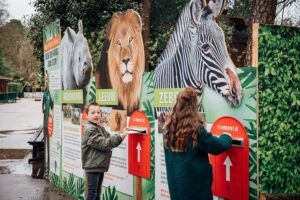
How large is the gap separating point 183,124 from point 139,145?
195 cm

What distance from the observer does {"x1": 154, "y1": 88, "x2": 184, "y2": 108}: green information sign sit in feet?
16.8

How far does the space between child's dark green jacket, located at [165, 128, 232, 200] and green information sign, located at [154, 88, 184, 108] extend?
123 cm

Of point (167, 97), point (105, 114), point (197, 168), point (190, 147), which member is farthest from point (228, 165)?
point (105, 114)

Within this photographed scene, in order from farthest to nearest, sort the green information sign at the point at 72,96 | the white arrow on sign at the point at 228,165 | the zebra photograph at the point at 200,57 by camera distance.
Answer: the green information sign at the point at 72,96, the zebra photograph at the point at 200,57, the white arrow on sign at the point at 228,165

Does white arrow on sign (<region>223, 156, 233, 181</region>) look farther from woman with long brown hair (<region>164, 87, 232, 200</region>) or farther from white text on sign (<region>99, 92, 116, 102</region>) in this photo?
white text on sign (<region>99, 92, 116, 102</region>)

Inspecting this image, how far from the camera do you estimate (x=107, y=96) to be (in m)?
6.57

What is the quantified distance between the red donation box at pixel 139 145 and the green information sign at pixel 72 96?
1.72 meters

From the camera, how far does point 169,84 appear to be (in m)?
5.23

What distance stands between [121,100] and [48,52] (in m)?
3.68

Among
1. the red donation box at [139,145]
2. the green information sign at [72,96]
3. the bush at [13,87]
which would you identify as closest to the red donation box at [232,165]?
the red donation box at [139,145]

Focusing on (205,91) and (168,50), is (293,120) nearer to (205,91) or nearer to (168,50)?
(205,91)

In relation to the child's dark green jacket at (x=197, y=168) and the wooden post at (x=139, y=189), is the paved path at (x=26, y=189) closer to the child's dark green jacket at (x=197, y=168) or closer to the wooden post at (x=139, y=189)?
the wooden post at (x=139, y=189)

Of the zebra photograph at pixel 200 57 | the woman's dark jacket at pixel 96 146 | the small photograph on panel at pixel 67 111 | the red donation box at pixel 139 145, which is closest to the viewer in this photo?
the zebra photograph at pixel 200 57

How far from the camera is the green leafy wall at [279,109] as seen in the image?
4000 mm
